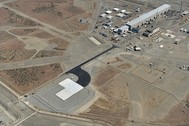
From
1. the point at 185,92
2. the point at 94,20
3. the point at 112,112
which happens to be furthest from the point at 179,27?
the point at 112,112

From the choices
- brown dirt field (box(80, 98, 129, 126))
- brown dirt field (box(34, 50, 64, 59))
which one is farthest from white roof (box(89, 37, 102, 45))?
brown dirt field (box(80, 98, 129, 126))

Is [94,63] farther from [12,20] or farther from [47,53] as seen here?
[12,20]

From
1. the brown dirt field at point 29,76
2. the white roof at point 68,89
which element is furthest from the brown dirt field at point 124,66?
the brown dirt field at point 29,76

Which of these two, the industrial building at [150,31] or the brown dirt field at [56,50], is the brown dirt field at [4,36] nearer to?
the brown dirt field at [56,50]

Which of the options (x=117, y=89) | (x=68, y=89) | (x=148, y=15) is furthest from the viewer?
(x=148, y=15)

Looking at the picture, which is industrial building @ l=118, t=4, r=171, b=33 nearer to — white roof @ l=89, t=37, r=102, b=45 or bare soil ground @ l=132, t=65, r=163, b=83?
white roof @ l=89, t=37, r=102, b=45

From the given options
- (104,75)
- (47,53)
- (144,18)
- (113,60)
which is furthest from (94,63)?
(144,18)

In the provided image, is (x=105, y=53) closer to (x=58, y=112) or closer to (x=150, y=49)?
(x=150, y=49)
